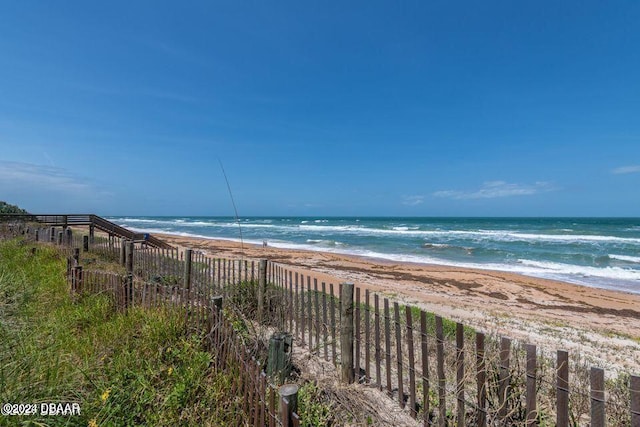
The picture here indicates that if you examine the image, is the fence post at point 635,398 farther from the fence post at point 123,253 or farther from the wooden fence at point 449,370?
the fence post at point 123,253

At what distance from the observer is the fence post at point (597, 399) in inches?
84.9

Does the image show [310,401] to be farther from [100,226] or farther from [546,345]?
[100,226]

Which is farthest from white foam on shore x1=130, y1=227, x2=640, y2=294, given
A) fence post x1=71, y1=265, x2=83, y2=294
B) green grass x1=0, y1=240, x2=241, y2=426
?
fence post x1=71, y1=265, x2=83, y2=294

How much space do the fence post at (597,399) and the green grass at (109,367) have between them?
296 cm

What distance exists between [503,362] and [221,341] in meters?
3.07

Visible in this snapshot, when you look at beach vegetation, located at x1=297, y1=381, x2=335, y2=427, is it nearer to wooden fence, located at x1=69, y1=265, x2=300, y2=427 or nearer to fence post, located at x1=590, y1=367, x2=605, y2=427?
wooden fence, located at x1=69, y1=265, x2=300, y2=427

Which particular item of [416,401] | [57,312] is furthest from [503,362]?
[57,312]

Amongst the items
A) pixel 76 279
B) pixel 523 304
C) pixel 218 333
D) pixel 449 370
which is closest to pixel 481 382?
pixel 449 370

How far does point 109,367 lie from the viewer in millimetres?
3602

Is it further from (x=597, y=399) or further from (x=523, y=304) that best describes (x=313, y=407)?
(x=523, y=304)

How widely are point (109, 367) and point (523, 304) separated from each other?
14824 millimetres

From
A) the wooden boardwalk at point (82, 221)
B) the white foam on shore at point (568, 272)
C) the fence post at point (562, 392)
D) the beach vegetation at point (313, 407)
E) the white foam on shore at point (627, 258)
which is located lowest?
the white foam on shore at point (568, 272)

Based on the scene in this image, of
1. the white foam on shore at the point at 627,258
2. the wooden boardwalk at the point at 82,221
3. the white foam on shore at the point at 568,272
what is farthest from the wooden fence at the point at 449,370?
the white foam on shore at the point at 627,258

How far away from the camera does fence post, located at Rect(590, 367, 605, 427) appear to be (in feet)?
7.07
